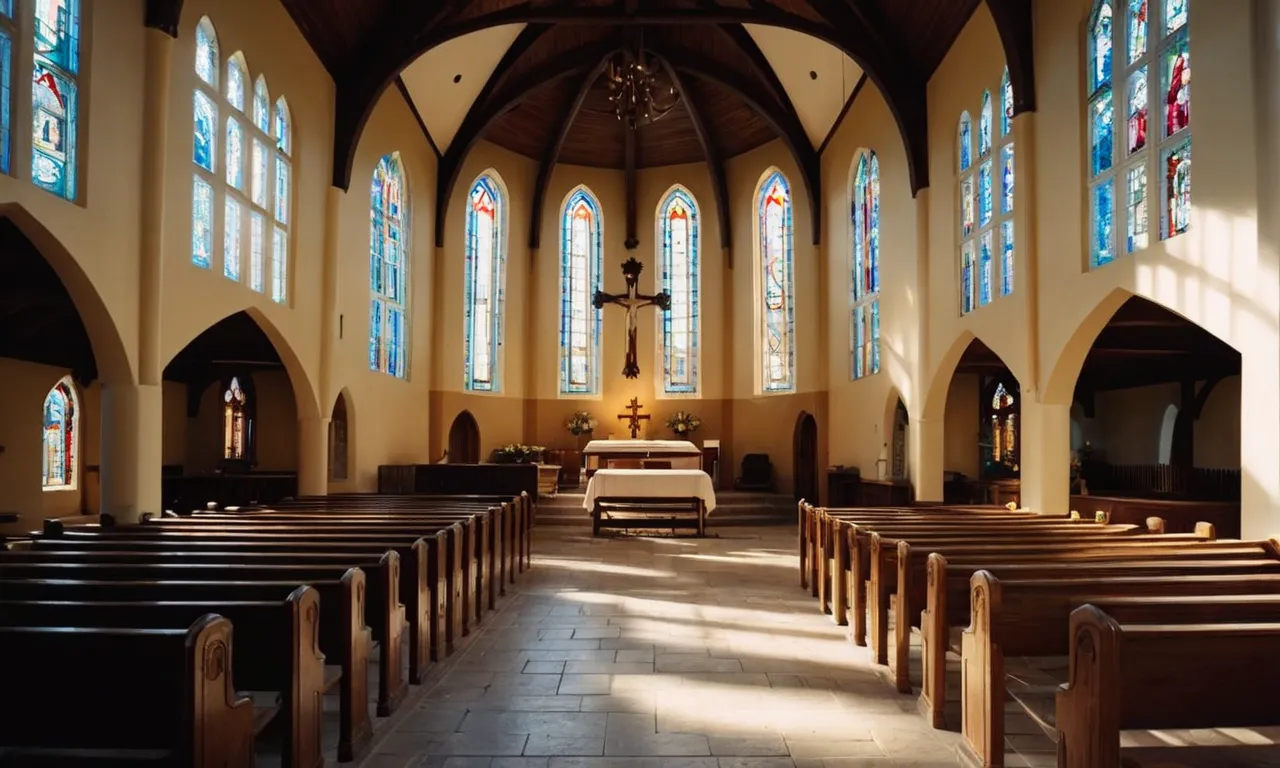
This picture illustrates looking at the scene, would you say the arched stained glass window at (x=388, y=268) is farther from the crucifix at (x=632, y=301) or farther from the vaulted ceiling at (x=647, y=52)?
the crucifix at (x=632, y=301)

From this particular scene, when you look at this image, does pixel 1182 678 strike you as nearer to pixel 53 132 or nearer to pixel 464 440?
pixel 53 132

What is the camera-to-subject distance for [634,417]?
19.8 m

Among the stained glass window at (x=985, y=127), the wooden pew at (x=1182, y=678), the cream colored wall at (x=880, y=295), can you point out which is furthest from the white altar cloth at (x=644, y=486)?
the wooden pew at (x=1182, y=678)

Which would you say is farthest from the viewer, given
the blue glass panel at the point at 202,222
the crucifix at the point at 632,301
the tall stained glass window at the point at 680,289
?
the tall stained glass window at the point at 680,289

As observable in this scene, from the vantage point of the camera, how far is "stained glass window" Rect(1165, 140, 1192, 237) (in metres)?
7.20

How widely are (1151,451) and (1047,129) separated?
23.7 feet

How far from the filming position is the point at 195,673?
288 centimetres

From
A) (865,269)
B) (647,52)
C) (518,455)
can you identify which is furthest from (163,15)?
(518,455)

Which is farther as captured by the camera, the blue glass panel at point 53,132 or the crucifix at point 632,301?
the crucifix at point 632,301

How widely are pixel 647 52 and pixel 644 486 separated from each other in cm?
921

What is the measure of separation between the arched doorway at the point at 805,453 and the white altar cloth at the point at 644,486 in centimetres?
600

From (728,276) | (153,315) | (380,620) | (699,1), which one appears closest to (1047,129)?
(699,1)

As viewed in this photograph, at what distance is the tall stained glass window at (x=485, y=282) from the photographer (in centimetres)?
Result: 2002

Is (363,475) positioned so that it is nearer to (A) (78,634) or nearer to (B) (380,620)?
(B) (380,620)
